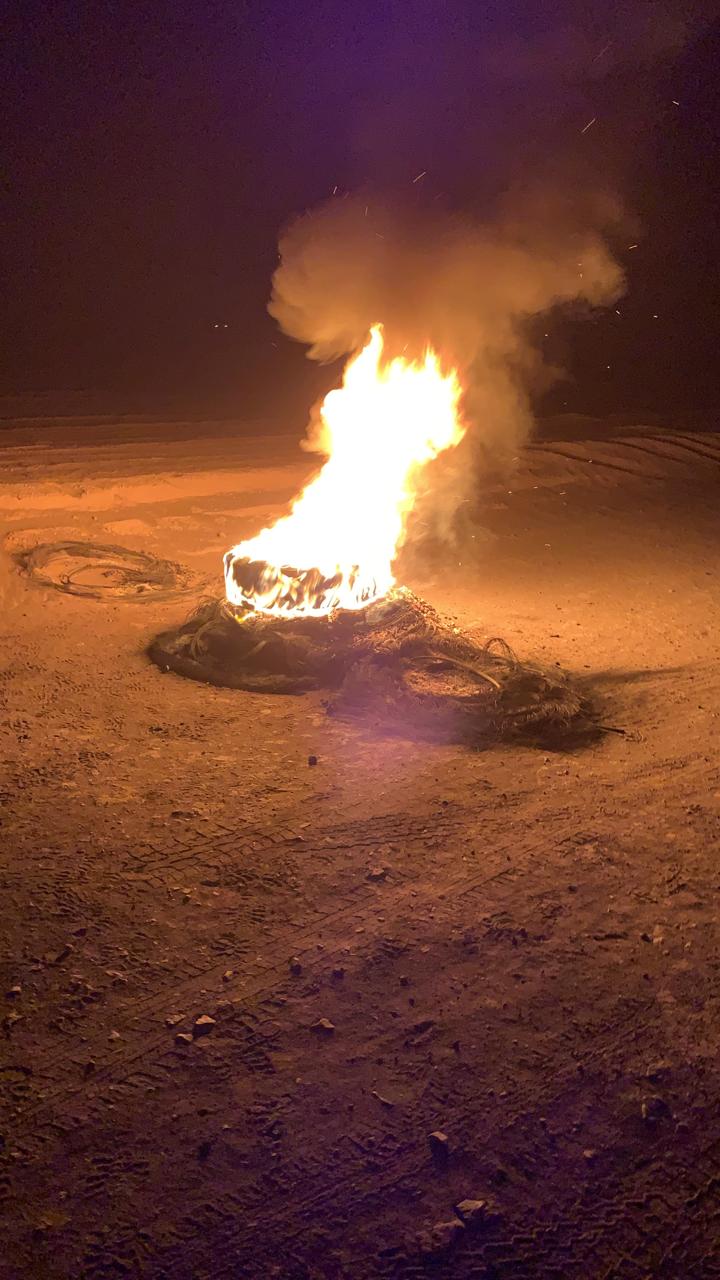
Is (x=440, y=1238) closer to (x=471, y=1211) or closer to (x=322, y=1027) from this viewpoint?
(x=471, y=1211)

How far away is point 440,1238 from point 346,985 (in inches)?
37.7

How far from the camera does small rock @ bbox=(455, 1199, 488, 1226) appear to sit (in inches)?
103

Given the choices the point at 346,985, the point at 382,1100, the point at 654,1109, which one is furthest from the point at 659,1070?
the point at 346,985

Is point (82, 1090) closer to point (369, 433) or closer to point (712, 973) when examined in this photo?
point (712, 973)

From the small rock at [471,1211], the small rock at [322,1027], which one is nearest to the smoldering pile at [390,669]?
the small rock at [322,1027]

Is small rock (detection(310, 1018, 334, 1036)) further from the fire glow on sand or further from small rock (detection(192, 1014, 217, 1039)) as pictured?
the fire glow on sand

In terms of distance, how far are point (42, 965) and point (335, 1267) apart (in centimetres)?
148

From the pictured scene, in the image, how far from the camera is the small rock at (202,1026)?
10.4 ft

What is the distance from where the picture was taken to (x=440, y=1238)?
256cm

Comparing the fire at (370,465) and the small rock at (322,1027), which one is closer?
the small rock at (322,1027)

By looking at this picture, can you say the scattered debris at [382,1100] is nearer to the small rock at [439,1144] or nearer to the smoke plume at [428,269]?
the small rock at [439,1144]

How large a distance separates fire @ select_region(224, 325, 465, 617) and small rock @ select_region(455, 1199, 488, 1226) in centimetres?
460

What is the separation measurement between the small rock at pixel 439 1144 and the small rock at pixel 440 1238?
20 centimetres

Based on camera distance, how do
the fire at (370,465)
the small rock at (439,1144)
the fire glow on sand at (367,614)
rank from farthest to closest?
the fire at (370,465)
the fire glow on sand at (367,614)
the small rock at (439,1144)
